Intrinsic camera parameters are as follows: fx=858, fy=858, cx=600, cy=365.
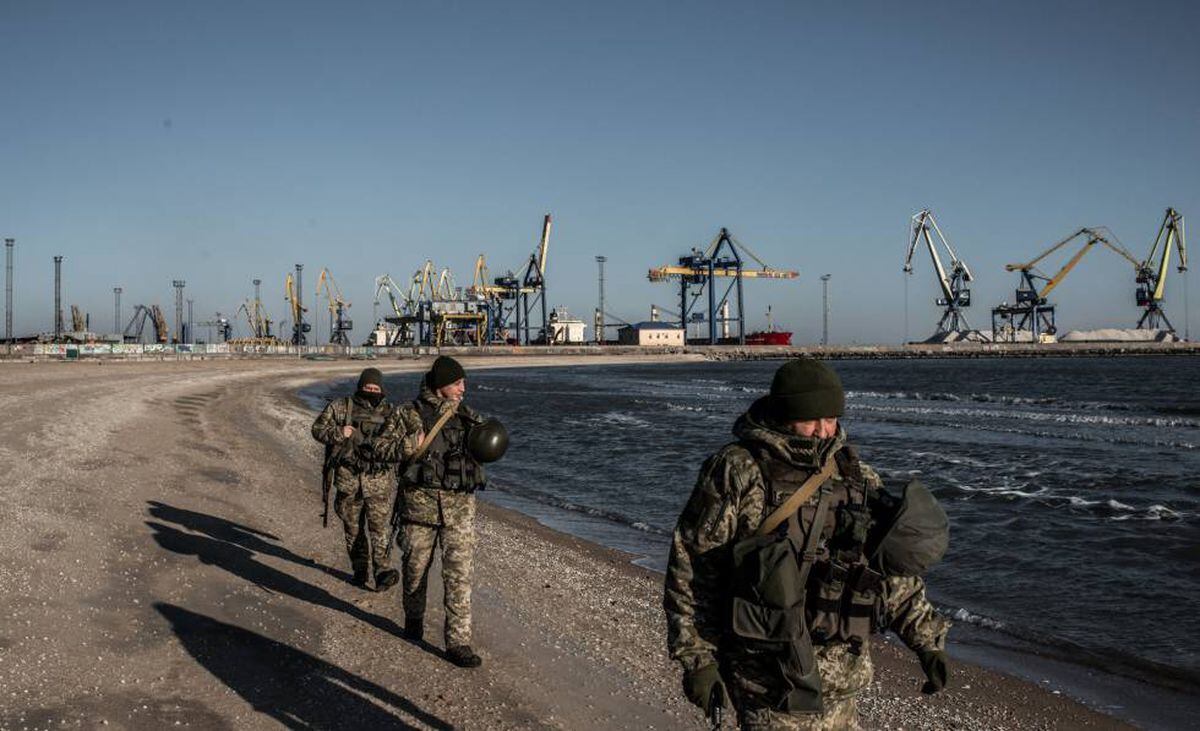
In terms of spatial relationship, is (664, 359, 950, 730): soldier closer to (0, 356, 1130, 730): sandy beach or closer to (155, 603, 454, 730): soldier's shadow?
(0, 356, 1130, 730): sandy beach

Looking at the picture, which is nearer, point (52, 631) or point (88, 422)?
point (52, 631)

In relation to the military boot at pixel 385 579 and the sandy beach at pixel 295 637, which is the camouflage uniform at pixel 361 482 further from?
the sandy beach at pixel 295 637

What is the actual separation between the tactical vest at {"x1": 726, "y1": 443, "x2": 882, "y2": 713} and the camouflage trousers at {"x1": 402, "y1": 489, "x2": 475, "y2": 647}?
3.22m

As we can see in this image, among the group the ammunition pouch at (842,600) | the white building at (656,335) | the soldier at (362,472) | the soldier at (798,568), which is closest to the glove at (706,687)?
the soldier at (798,568)

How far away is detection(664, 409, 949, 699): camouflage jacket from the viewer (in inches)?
121

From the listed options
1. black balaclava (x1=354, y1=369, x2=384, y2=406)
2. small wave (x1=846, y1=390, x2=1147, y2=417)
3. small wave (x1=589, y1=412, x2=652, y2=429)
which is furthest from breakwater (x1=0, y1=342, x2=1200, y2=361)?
black balaclava (x1=354, y1=369, x2=384, y2=406)

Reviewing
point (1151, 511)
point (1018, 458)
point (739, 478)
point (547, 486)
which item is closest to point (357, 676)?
point (739, 478)

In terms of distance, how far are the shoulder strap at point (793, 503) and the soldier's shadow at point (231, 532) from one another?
6.06 meters

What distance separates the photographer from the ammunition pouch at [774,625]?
290 centimetres

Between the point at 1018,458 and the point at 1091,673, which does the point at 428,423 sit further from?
the point at 1018,458

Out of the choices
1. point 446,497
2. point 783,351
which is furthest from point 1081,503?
point 783,351

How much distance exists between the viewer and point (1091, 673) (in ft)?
22.1

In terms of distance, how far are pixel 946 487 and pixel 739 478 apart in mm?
14359

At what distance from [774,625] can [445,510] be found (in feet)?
11.4
